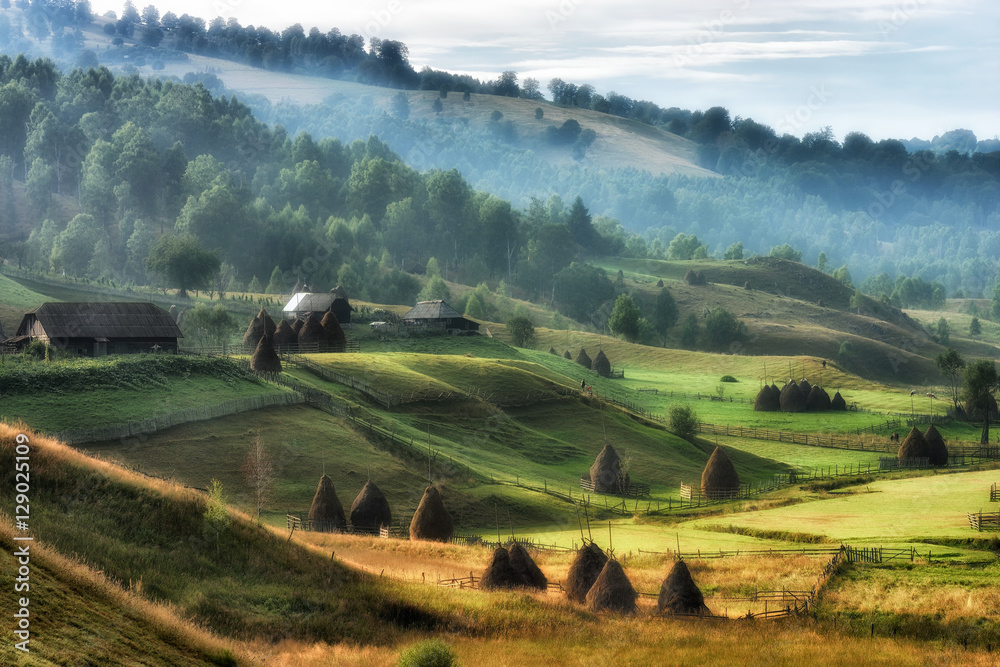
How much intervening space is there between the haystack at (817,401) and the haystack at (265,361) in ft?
190

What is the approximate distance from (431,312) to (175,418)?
5283 centimetres

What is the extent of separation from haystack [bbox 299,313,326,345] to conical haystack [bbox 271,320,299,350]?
62cm

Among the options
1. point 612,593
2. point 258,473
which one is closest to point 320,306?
point 258,473

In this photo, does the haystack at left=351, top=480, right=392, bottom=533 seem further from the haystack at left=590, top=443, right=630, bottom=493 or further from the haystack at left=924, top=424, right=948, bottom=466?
the haystack at left=924, top=424, right=948, bottom=466

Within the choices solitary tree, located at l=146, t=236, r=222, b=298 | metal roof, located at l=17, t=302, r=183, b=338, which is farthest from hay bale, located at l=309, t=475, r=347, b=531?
solitary tree, located at l=146, t=236, r=222, b=298

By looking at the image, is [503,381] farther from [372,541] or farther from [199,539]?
[199,539]

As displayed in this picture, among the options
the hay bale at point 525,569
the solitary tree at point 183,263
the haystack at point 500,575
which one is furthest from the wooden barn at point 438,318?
the haystack at point 500,575

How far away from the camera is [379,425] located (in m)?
68.7

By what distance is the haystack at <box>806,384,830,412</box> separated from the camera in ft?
346

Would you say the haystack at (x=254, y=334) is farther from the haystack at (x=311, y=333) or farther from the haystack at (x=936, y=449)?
the haystack at (x=936, y=449)

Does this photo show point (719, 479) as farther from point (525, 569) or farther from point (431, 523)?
point (525, 569)

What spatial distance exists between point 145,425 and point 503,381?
37799 mm

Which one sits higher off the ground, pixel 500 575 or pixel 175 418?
pixel 175 418

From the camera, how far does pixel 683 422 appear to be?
8688cm
